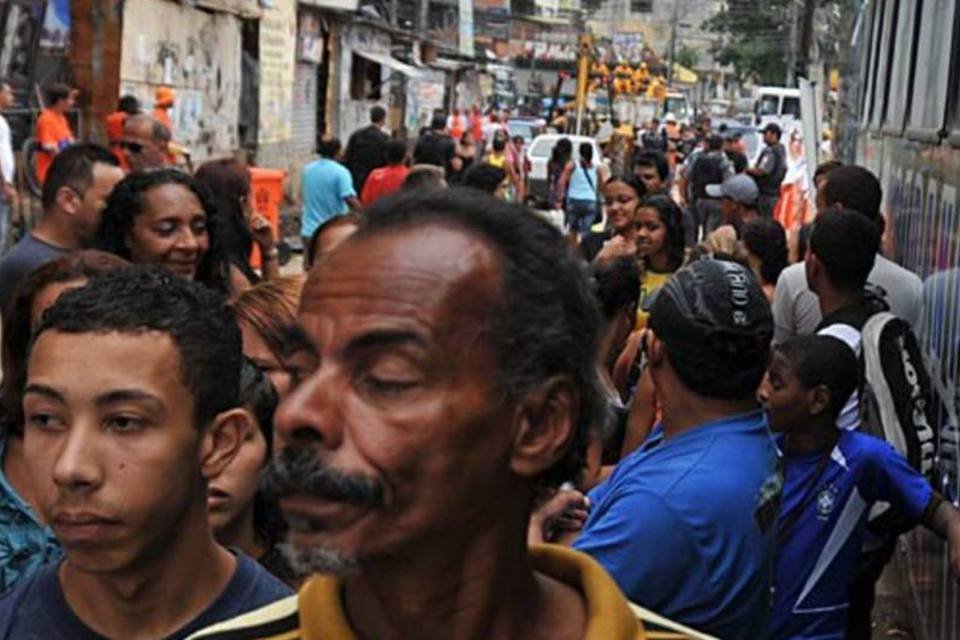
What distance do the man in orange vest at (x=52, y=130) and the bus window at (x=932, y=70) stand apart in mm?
9892

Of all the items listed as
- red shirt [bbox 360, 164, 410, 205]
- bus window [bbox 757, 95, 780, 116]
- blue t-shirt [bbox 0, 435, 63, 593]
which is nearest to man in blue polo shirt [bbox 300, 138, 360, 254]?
red shirt [bbox 360, 164, 410, 205]

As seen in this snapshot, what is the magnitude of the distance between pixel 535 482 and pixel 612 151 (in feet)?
97.2

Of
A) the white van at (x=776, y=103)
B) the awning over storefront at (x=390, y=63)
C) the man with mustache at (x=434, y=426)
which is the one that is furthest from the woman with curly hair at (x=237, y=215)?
the white van at (x=776, y=103)

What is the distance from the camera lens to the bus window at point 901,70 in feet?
33.0

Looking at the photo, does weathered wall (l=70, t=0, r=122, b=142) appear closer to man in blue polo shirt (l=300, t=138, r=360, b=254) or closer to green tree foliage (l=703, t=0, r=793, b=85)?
man in blue polo shirt (l=300, t=138, r=360, b=254)

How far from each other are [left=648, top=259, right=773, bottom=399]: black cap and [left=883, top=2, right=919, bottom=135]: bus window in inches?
255

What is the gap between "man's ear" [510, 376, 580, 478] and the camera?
2014 millimetres

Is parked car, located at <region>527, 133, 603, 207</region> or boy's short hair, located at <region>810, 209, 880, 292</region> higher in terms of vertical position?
boy's short hair, located at <region>810, 209, 880, 292</region>

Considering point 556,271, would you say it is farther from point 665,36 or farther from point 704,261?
point 665,36

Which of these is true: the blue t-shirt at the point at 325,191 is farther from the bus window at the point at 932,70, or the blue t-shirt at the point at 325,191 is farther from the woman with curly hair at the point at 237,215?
the bus window at the point at 932,70

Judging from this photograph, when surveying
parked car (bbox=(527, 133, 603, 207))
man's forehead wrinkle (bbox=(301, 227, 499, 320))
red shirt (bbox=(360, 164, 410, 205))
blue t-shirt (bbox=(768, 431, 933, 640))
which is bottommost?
parked car (bbox=(527, 133, 603, 207))

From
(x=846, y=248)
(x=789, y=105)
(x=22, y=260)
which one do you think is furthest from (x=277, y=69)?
(x=789, y=105)

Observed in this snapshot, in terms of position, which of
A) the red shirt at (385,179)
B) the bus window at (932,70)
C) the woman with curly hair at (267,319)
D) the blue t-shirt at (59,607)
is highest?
the bus window at (932,70)

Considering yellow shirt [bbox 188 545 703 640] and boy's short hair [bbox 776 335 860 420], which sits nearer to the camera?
yellow shirt [bbox 188 545 703 640]
